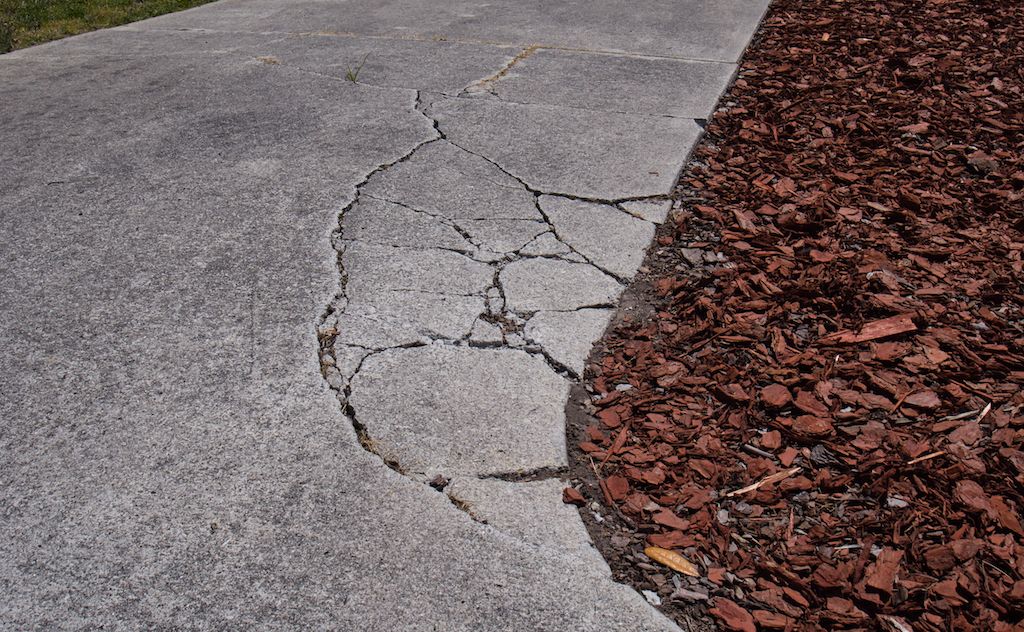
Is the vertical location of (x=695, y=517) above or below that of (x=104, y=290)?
below

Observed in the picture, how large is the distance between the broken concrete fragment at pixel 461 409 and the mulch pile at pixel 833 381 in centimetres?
16

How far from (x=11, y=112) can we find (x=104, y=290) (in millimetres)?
2409

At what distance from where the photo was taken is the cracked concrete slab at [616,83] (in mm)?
4859

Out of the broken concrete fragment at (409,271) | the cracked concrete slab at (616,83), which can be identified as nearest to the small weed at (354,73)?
the cracked concrete slab at (616,83)

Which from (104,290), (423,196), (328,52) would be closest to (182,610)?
(104,290)

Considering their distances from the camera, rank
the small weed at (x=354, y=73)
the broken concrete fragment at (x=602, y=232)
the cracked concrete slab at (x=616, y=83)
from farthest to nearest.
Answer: the small weed at (x=354, y=73) → the cracked concrete slab at (x=616, y=83) → the broken concrete fragment at (x=602, y=232)

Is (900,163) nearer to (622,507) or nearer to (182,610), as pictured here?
(622,507)

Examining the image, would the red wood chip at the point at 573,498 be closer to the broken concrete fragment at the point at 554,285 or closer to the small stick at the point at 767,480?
the small stick at the point at 767,480

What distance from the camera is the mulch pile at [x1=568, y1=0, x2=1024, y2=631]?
1.93m

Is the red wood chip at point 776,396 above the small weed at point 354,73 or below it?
below

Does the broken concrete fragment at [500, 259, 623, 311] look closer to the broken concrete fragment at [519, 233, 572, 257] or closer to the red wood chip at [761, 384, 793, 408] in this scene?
the broken concrete fragment at [519, 233, 572, 257]

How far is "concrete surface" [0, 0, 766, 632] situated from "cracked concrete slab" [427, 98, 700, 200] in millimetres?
20

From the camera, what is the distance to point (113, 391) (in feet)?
8.30

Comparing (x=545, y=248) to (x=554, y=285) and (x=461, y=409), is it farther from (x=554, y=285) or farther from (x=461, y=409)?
(x=461, y=409)
